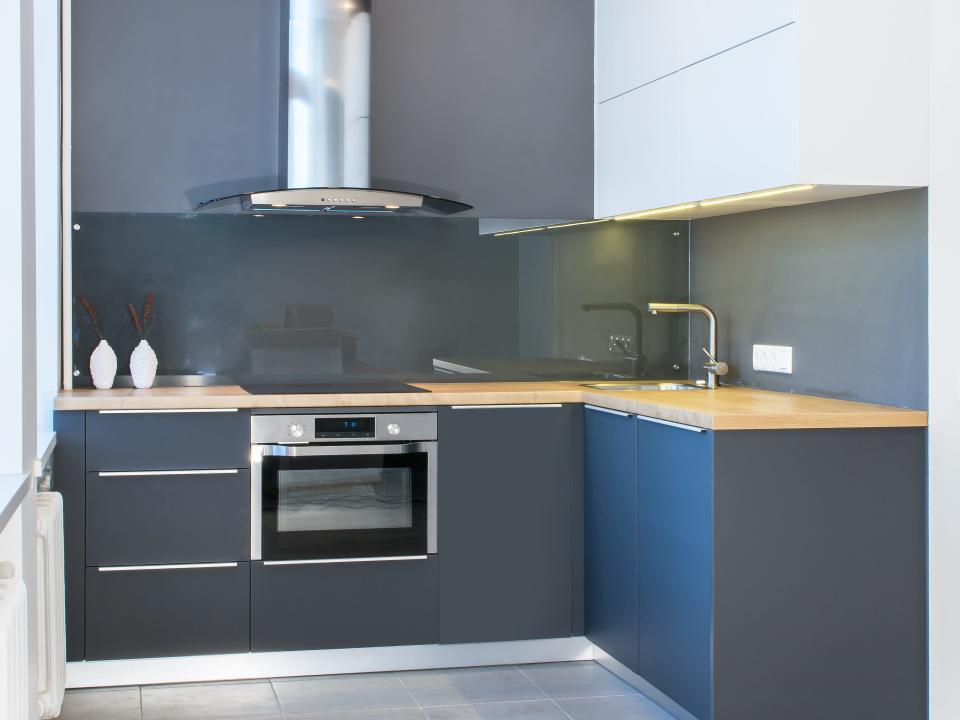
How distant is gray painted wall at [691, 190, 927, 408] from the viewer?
129 inches

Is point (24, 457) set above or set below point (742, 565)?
above

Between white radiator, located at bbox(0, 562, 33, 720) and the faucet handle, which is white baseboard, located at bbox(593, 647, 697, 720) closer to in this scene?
the faucet handle

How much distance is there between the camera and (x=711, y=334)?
429 centimetres

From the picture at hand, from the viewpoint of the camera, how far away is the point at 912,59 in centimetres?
319

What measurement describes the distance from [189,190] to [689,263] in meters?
1.92

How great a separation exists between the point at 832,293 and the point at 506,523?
130 centimetres

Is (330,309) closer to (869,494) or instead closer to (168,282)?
(168,282)

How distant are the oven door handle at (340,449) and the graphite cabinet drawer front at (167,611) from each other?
38cm

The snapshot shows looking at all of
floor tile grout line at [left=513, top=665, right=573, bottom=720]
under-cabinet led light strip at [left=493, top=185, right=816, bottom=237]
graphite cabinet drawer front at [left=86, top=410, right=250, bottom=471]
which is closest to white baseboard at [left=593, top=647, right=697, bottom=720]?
floor tile grout line at [left=513, top=665, right=573, bottom=720]

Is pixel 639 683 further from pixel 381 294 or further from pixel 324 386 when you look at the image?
pixel 381 294

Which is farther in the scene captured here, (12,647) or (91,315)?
(91,315)

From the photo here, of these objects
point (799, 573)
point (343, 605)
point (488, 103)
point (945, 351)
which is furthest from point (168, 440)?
point (945, 351)

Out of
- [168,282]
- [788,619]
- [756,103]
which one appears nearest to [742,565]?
[788,619]

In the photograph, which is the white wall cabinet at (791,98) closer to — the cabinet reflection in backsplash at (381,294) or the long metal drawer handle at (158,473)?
the cabinet reflection in backsplash at (381,294)
